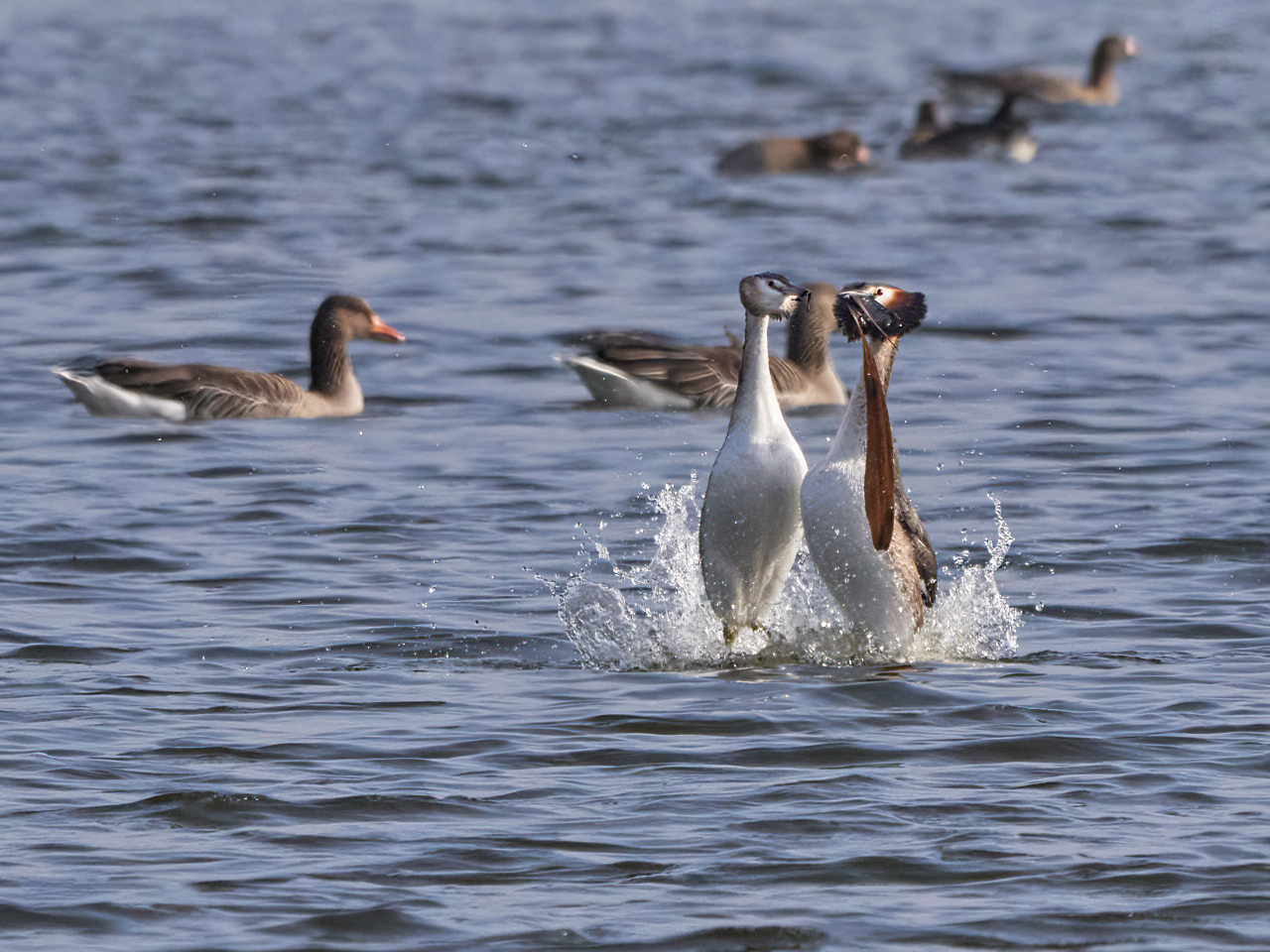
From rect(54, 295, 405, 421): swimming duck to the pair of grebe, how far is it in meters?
7.29

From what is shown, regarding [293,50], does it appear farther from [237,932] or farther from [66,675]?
[237,932]

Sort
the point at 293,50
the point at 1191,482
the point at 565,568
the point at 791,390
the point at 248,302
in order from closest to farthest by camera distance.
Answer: the point at 565,568
the point at 1191,482
the point at 791,390
the point at 248,302
the point at 293,50

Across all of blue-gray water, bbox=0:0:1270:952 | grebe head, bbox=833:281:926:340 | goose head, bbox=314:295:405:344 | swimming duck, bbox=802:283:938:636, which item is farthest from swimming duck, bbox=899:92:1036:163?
grebe head, bbox=833:281:926:340

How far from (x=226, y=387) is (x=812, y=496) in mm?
7782

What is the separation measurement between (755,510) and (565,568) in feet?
8.21

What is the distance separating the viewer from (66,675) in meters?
9.21

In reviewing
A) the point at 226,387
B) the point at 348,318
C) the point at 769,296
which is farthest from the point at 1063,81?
the point at 769,296

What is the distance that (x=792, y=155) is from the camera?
28156mm

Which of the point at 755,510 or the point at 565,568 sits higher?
the point at 755,510

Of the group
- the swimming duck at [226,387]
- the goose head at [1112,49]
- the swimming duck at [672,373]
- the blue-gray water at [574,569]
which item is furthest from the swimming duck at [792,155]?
the swimming duck at [226,387]

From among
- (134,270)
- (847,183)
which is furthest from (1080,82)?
(134,270)

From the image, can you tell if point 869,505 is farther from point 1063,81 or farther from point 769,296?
point 1063,81

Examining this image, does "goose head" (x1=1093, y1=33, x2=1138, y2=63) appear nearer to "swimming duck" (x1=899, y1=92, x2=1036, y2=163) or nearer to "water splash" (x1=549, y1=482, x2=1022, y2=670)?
"swimming duck" (x1=899, y1=92, x2=1036, y2=163)

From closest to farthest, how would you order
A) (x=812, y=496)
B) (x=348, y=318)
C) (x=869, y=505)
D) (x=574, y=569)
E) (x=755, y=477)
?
(x=869, y=505) < (x=812, y=496) < (x=755, y=477) < (x=574, y=569) < (x=348, y=318)
